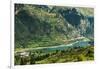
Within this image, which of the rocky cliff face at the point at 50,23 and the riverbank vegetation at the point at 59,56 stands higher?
the rocky cliff face at the point at 50,23

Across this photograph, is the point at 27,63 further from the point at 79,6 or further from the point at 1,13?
the point at 79,6

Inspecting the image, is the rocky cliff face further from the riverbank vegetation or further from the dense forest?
the riverbank vegetation

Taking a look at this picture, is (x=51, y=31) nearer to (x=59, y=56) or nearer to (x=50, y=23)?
(x=50, y=23)

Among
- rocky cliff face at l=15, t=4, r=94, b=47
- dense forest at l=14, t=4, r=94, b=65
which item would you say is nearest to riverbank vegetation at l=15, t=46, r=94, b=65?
dense forest at l=14, t=4, r=94, b=65

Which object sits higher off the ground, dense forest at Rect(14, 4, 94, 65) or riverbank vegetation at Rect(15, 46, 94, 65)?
dense forest at Rect(14, 4, 94, 65)

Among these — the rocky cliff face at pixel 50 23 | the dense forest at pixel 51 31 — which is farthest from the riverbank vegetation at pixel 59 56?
the rocky cliff face at pixel 50 23

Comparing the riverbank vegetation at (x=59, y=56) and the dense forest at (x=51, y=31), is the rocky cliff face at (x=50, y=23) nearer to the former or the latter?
the dense forest at (x=51, y=31)

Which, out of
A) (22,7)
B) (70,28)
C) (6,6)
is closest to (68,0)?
(70,28)

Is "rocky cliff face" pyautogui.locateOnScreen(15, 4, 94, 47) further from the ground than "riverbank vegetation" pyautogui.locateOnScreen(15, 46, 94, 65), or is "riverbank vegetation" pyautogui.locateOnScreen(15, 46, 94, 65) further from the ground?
"rocky cliff face" pyautogui.locateOnScreen(15, 4, 94, 47)
